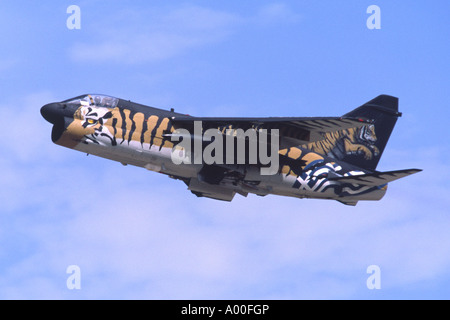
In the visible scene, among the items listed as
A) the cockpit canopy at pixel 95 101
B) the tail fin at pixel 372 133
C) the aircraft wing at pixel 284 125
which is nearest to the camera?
the aircraft wing at pixel 284 125

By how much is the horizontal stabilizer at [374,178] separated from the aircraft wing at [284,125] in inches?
105

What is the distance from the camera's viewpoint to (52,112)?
124ft

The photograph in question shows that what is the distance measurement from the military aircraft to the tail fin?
110 centimetres

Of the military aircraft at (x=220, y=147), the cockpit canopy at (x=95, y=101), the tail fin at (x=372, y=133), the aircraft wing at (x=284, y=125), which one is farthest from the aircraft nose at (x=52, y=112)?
the tail fin at (x=372, y=133)

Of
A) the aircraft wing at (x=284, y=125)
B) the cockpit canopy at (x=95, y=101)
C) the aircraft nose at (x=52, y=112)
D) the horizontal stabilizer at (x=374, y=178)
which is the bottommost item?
the horizontal stabilizer at (x=374, y=178)

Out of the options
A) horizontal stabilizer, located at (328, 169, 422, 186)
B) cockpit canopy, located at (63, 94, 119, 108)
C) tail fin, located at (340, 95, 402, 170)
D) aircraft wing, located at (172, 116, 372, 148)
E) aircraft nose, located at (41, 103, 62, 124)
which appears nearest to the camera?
aircraft wing, located at (172, 116, 372, 148)

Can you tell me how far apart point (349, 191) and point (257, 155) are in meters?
4.86

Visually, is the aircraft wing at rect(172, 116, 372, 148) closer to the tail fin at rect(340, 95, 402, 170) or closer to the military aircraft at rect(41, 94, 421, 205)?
the military aircraft at rect(41, 94, 421, 205)

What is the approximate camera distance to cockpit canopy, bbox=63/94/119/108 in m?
38.4

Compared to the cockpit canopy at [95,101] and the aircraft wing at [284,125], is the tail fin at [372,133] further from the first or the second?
the cockpit canopy at [95,101]

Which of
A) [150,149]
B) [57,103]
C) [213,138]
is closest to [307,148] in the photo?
[213,138]

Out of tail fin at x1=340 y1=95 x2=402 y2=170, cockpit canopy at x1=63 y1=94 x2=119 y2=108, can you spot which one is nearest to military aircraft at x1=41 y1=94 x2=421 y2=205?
cockpit canopy at x1=63 y1=94 x2=119 y2=108

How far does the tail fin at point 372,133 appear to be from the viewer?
42.1 meters

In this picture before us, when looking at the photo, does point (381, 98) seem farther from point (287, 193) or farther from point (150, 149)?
point (150, 149)
